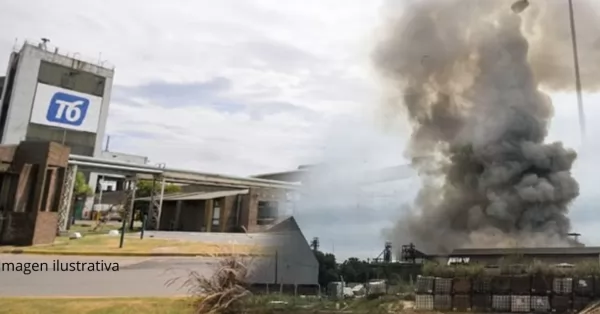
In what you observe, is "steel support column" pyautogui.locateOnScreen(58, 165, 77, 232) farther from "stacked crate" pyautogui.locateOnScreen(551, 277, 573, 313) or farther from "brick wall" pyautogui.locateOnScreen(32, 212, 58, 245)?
"stacked crate" pyautogui.locateOnScreen(551, 277, 573, 313)

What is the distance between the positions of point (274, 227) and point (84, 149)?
5500 mm

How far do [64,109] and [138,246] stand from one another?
13.8 feet

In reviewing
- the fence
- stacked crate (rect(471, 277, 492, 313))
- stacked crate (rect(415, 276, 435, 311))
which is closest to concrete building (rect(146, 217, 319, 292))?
the fence

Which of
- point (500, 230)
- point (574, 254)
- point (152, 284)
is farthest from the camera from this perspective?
point (500, 230)

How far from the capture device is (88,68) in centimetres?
1118

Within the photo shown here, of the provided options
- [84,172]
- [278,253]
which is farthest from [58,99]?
[278,253]

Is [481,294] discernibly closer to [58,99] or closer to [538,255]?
[538,255]

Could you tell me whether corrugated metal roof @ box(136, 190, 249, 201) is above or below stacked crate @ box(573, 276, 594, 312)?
above

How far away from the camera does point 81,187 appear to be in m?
11.1

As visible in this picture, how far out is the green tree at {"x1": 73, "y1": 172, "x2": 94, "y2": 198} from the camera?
35.6 ft

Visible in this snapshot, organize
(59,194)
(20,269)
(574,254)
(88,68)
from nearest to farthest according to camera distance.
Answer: (20,269)
(574,254)
(59,194)
(88,68)

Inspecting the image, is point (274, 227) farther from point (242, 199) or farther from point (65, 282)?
point (65, 282)

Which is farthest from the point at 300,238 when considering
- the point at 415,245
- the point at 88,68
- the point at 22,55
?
the point at 22,55

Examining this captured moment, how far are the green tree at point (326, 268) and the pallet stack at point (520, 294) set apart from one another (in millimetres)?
1495
